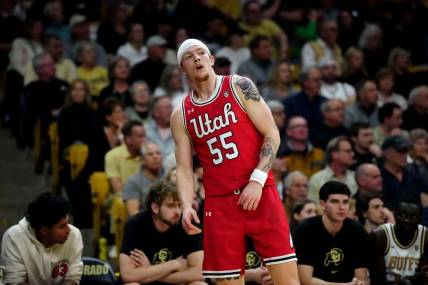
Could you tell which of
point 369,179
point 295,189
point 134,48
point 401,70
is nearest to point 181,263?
point 295,189

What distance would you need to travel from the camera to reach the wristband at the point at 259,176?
6180 mm

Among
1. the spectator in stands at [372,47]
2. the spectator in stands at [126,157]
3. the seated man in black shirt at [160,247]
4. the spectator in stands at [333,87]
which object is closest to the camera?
the seated man in black shirt at [160,247]

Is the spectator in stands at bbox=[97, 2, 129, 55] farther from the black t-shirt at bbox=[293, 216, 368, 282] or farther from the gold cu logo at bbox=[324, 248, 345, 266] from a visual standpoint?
the gold cu logo at bbox=[324, 248, 345, 266]

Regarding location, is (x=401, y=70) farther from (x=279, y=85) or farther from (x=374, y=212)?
(x=374, y=212)

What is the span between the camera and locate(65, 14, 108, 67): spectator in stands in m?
12.7

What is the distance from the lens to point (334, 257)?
7.98 meters

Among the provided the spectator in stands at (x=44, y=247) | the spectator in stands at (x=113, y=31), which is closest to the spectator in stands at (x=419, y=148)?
the spectator in stands at (x=113, y=31)

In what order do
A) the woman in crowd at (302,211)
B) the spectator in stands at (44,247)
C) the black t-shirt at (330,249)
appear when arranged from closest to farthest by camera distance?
the spectator in stands at (44,247), the black t-shirt at (330,249), the woman in crowd at (302,211)

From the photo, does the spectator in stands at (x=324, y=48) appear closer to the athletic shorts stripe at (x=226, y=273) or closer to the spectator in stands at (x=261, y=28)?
the spectator in stands at (x=261, y=28)

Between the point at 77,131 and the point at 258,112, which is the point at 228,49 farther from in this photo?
the point at 258,112

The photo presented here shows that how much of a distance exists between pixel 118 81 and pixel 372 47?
12.7ft

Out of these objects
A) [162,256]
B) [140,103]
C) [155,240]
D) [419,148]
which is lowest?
[162,256]

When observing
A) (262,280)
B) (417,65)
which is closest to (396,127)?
(417,65)

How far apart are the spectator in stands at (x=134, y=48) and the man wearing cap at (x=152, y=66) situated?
241 mm
